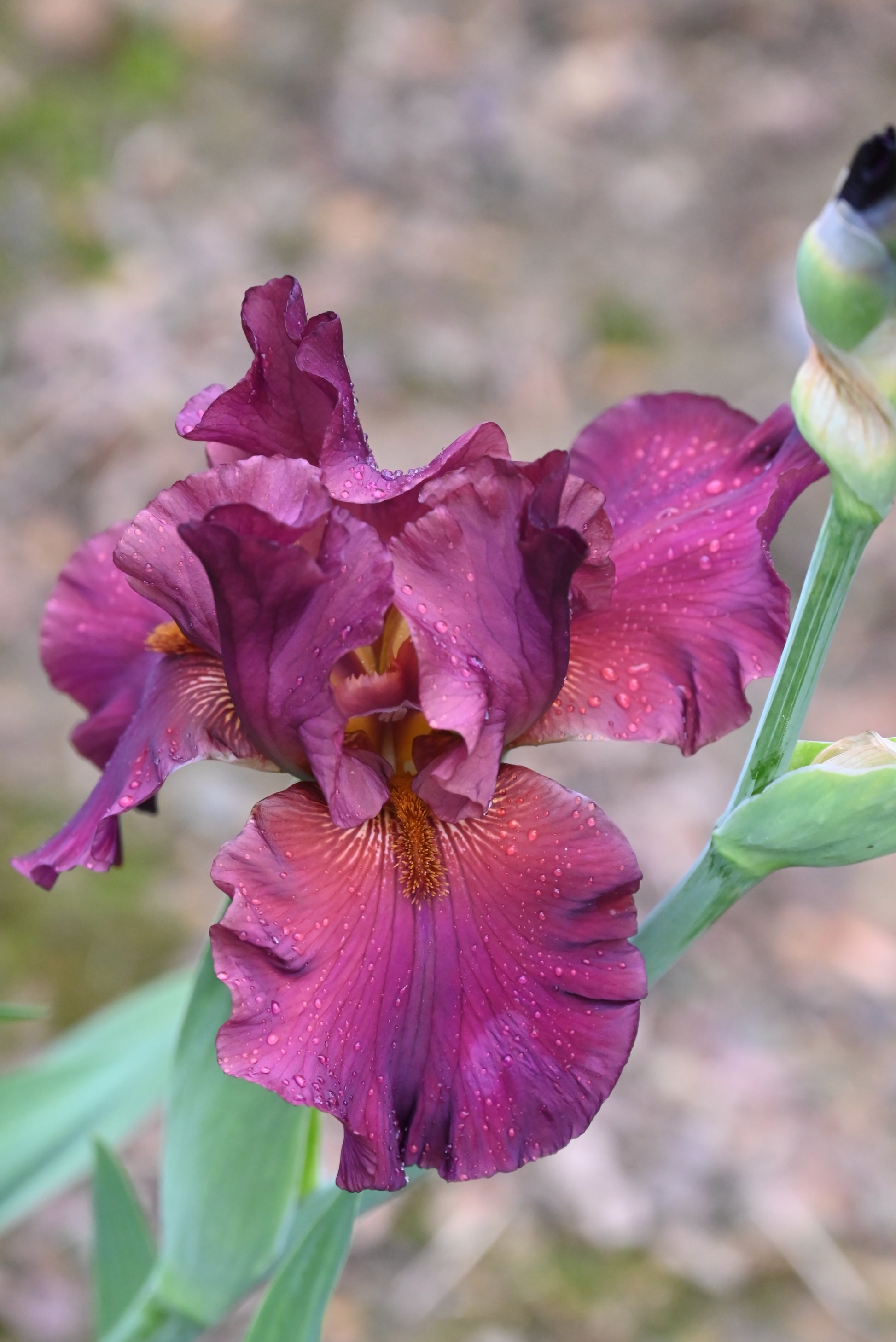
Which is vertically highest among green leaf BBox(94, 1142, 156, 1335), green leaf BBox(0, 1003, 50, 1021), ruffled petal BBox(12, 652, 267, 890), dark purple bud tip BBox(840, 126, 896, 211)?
dark purple bud tip BBox(840, 126, 896, 211)

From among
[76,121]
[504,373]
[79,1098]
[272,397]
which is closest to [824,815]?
[272,397]

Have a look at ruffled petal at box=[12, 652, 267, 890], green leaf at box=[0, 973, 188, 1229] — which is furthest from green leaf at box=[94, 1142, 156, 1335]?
ruffled petal at box=[12, 652, 267, 890]

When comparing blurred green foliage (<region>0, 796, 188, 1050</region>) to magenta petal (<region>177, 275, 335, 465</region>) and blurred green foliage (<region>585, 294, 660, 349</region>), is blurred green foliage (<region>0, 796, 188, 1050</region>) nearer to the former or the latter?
magenta petal (<region>177, 275, 335, 465</region>)

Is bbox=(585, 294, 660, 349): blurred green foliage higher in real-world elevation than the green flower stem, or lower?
higher

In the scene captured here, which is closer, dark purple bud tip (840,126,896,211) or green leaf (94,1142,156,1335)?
dark purple bud tip (840,126,896,211)

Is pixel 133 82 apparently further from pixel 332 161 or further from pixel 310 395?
pixel 310 395

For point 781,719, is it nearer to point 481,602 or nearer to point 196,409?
point 481,602

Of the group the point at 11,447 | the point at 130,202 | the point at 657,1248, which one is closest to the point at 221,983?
the point at 657,1248
